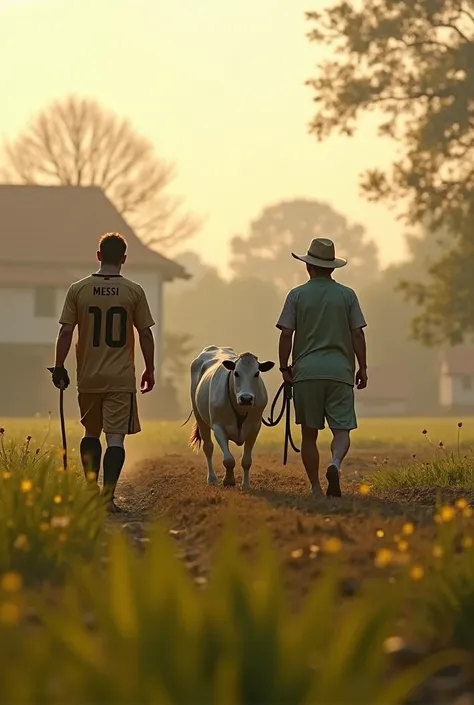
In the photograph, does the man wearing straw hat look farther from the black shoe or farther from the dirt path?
the dirt path

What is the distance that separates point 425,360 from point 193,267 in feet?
231

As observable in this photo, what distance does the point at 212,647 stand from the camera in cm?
443

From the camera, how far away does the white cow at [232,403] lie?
12859mm

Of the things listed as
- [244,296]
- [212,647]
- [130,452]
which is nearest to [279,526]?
[212,647]

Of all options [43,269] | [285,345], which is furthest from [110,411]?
[43,269]

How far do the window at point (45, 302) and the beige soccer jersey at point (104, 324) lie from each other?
50854 millimetres

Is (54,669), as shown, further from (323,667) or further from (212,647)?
(323,667)

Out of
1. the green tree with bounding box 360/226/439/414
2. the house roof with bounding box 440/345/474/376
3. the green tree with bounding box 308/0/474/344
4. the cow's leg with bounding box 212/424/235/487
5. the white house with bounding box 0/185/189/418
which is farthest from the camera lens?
the green tree with bounding box 360/226/439/414

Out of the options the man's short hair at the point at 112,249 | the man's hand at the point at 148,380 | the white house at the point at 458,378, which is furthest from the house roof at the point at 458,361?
the man's short hair at the point at 112,249

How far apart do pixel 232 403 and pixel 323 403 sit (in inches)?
62.1

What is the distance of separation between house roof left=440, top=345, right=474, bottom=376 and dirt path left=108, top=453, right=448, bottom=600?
299 ft

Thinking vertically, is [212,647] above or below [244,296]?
below

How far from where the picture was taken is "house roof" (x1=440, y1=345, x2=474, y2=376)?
104 metres

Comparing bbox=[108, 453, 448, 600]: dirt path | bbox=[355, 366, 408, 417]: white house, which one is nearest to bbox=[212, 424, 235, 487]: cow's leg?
bbox=[108, 453, 448, 600]: dirt path
